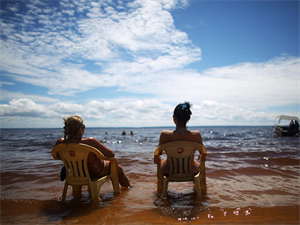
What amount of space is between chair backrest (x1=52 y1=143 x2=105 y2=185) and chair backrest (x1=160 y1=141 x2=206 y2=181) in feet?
4.36

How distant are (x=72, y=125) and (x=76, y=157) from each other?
601mm

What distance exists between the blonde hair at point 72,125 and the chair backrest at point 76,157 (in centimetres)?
24

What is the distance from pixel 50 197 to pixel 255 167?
6.94 metres

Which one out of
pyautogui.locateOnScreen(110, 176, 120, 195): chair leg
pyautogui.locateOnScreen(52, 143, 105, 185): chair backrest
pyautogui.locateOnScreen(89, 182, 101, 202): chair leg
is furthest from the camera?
pyautogui.locateOnScreen(110, 176, 120, 195): chair leg

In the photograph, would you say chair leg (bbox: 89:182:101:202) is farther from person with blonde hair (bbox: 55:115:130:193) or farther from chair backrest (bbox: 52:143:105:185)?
person with blonde hair (bbox: 55:115:130:193)

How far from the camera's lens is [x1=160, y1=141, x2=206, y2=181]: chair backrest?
3.77m

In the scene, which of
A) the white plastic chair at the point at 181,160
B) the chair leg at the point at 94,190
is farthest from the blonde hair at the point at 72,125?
the white plastic chair at the point at 181,160

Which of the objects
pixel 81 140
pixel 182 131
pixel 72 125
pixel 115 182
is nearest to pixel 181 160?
pixel 182 131

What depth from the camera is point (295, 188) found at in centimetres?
479

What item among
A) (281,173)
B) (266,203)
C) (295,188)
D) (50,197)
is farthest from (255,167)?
(50,197)

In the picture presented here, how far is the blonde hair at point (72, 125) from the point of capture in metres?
3.58

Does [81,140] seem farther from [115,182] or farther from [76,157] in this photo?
[115,182]

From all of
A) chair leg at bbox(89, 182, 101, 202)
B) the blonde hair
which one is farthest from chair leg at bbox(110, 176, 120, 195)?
the blonde hair

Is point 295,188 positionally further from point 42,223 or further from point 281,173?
point 42,223
